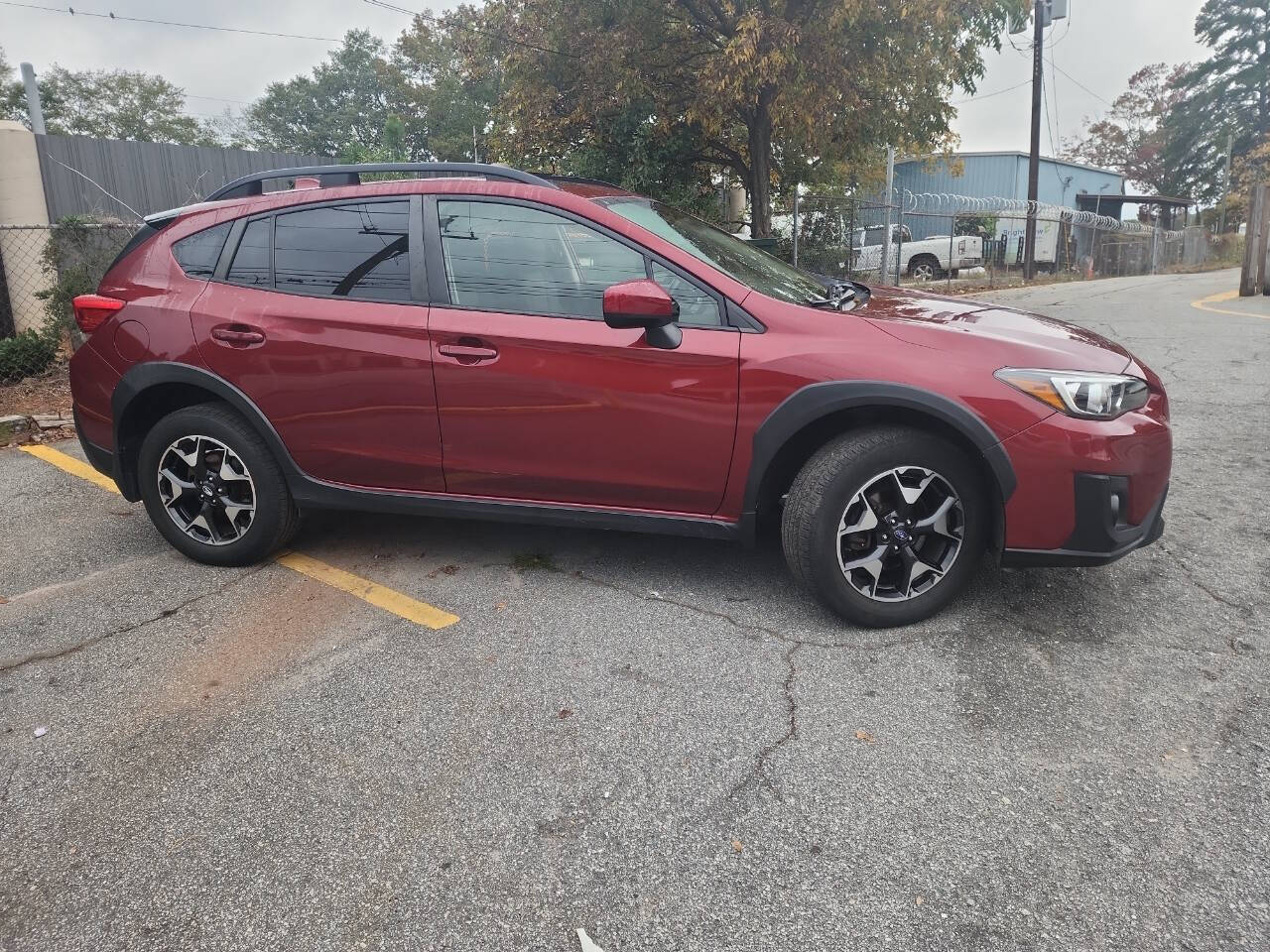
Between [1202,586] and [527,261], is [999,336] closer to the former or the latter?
[1202,586]

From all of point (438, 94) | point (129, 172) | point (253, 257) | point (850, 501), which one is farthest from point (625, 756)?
point (438, 94)

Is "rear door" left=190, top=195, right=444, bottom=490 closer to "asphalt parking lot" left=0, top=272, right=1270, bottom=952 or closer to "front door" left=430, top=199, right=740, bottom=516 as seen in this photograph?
"front door" left=430, top=199, right=740, bottom=516

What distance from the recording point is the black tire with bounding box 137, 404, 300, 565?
12.6 feet

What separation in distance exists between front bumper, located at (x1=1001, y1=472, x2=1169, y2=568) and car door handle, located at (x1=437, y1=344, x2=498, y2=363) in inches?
80.5

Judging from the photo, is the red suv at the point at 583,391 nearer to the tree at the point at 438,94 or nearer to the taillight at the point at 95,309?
the taillight at the point at 95,309

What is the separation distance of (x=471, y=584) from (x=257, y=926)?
193cm

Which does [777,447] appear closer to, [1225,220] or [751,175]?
[751,175]

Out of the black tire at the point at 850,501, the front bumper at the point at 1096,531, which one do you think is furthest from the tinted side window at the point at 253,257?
the front bumper at the point at 1096,531

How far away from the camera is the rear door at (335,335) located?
360 centimetres

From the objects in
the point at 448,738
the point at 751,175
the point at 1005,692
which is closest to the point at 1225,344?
the point at 751,175

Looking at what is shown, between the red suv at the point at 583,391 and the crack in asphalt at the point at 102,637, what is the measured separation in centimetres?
23

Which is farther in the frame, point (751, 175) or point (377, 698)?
point (751, 175)

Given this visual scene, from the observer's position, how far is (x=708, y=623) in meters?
3.38

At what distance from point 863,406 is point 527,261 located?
143 cm
